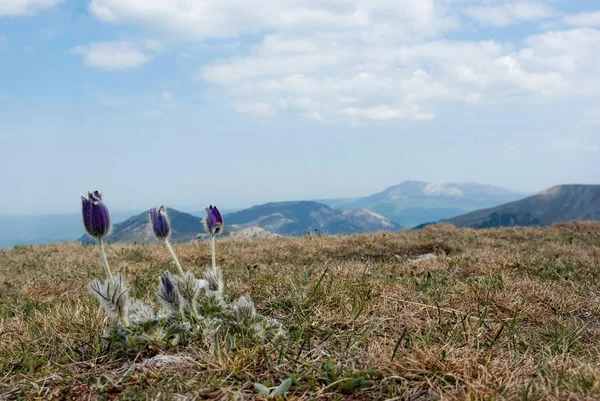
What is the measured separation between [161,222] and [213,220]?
0.43 metres

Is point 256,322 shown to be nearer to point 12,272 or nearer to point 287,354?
point 287,354

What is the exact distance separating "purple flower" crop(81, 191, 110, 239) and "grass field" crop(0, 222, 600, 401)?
0.80 m

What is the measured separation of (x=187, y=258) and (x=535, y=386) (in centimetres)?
802

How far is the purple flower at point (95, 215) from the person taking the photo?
3107mm

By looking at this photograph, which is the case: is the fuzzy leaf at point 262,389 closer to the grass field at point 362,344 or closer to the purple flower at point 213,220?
the grass field at point 362,344

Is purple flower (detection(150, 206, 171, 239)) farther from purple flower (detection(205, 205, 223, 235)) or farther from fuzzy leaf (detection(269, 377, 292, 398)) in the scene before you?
fuzzy leaf (detection(269, 377, 292, 398))

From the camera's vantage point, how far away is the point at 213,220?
3848 mm

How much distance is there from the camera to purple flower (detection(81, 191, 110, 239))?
3.11m

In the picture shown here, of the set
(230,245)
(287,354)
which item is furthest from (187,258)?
(287,354)

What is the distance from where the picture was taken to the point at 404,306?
4.39 m

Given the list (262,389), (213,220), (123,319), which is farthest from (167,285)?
(262,389)

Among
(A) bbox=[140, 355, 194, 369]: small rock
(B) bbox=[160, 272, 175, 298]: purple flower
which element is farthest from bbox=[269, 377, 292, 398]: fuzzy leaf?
(B) bbox=[160, 272, 175, 298]: purple flower

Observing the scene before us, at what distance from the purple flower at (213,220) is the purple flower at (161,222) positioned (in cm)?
37

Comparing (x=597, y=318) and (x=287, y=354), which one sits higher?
(x=287, y=354)
